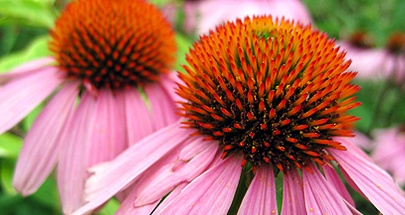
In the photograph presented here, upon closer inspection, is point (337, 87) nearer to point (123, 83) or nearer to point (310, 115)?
point (310, 115)

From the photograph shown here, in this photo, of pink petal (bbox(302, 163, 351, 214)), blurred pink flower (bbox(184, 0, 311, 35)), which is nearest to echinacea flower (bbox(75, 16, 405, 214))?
pink petal (bbox(302, 163, 351, 214))

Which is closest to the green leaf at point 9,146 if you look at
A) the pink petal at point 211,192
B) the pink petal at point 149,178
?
the pink petal at point 149,178

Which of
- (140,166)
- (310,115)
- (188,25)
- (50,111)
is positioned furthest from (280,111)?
(188,25)

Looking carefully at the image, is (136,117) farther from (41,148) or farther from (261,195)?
(261,195)

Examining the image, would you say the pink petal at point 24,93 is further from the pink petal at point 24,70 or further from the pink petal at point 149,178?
the pink petal at point 149,178

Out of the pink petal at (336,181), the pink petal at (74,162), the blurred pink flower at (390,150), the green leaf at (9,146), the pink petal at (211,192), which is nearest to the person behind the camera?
the pink petal at (211,192)

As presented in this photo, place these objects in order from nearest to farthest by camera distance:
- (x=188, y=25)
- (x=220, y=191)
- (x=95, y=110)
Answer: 1. (x=220, y=191)
2. (x=95, y=110)
3. (x=188, y=25)

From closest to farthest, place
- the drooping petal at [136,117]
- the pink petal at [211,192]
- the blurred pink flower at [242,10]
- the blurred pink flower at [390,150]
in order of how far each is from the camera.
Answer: the pink petal at [211,192]
the drooping petal at [136,117]
the blurred pink flower at [242,10]
the blurred pink flower at [390,150]
